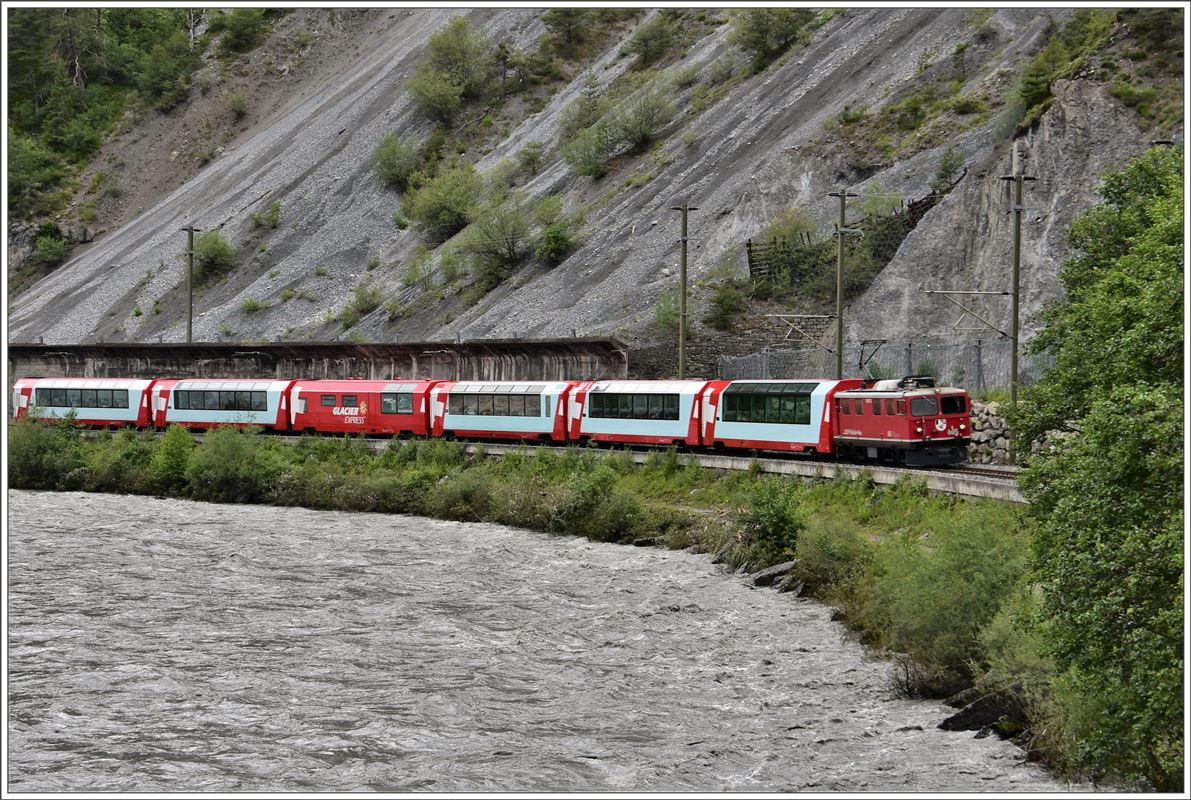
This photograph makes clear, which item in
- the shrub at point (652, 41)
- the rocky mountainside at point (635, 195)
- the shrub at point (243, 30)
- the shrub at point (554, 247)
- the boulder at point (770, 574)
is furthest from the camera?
the shrub at point (243, 30)

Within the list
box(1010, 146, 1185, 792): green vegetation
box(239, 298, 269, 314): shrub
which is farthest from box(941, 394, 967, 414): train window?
box(239, 298, 269, 314): shrub

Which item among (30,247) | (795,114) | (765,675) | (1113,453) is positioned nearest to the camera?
(1113,453)

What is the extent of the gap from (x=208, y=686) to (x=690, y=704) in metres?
7.86

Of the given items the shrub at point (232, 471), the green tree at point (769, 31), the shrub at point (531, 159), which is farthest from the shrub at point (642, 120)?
the shrub at point (232, 471)

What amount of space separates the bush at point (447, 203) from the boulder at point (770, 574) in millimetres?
Result: 57804

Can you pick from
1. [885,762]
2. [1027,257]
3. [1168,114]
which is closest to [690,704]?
[885,762]

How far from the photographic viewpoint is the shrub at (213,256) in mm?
91312

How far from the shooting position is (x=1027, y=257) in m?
50.2

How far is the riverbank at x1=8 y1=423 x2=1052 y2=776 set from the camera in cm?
2095

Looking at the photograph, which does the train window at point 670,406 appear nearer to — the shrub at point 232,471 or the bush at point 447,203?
the shrub at point 232,471

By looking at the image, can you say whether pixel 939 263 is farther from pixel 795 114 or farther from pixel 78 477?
pixel 78 477

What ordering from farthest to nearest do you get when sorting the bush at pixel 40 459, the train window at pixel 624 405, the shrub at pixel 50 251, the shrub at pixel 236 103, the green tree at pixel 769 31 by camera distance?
the shrub at pixel 236 103
the shrub at pixel 50 251
the green tree at pixel 769 31
the bush at pixel 40 459
the train window at pixel 624 405

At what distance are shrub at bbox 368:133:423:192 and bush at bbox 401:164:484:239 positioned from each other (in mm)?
5931

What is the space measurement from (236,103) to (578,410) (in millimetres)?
92938
